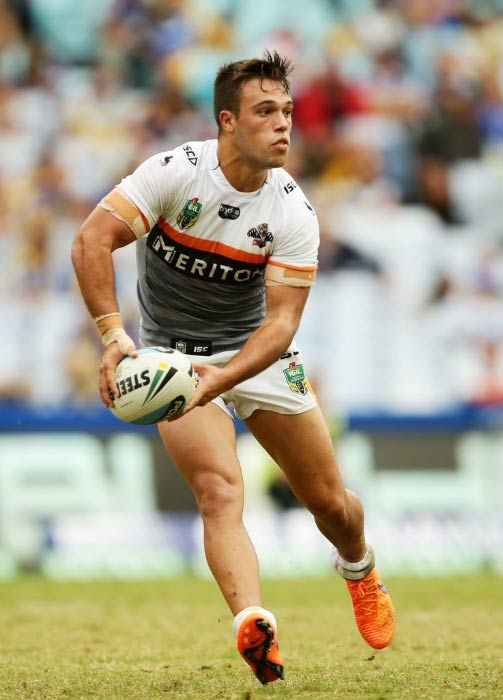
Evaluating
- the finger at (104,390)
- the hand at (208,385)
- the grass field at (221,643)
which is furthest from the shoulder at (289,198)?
the grass field at (221,643)

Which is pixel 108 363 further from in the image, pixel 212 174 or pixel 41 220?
pixel 41 220

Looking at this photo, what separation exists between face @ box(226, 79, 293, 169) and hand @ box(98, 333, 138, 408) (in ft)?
3.81

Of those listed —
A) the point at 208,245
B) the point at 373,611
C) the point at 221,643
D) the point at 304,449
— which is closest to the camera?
the point at 208,245

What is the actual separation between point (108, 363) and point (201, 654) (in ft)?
7.90

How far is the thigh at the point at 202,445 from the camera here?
6.11 meters

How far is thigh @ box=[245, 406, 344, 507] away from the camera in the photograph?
6.46 metres

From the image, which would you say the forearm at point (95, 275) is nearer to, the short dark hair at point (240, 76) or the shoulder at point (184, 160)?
the shoulder at point (184, 160)

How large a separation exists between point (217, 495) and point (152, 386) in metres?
0.74

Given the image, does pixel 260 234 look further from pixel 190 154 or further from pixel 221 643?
pixel 221 643

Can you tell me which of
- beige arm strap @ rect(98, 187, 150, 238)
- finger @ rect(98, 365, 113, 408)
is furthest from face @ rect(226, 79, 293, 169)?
finger @ rect(98, 365, 113, 408)

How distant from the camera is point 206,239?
20.5 ft

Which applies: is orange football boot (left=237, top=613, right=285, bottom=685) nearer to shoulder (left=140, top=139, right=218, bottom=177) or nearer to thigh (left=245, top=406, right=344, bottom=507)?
thigh (left=245, top=406, right=344, bottom=507)

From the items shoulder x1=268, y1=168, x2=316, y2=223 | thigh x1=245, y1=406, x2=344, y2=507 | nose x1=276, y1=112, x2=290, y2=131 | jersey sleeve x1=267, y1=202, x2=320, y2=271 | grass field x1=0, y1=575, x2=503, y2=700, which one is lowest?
grass field x1=0, y1=575, x2=503, y2=700

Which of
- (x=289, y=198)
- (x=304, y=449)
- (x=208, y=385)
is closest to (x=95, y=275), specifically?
(x=208, y=385)
